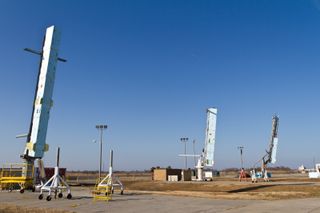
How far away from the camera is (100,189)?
30.1m

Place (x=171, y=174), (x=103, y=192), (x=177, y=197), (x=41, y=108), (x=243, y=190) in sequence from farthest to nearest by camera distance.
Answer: (x=171, y=174), (x=243, y=190), (x=41, y=108), (x=103, y=192), (x=177, y=197)

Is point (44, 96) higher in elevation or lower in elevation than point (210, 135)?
lower

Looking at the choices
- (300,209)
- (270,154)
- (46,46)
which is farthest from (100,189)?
(270,154)

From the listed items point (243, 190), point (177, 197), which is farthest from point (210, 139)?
point (177, 197)

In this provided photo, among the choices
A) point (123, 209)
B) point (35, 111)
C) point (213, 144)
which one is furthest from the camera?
point (213, 144)

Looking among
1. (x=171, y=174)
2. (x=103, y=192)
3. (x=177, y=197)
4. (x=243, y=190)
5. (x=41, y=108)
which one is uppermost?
(x=41, y=108)

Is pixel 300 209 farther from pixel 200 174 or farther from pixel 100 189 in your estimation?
pixel 200 174

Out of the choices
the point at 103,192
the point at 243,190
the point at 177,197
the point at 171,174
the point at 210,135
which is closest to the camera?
the point at 177,197

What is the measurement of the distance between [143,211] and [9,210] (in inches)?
310

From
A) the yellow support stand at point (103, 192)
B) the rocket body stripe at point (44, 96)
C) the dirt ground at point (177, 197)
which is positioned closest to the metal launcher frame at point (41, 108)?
the rocket body stripe at point (44, 96)

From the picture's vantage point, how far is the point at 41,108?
29562 mm

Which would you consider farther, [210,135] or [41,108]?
[210,135]

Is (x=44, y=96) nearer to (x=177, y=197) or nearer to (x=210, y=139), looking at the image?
(x=177, y=197)

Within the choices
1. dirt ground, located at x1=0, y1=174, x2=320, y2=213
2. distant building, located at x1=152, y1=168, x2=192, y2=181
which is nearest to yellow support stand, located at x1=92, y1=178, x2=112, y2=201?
dirt ground, located at x1=0, y1=174, x2=320, y2=213
